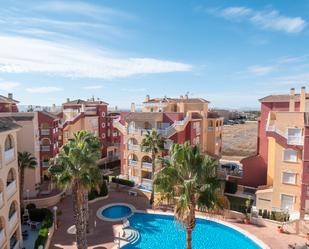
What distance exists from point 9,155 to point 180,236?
1866 centimetres

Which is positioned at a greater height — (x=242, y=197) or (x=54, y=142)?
(x=54, y=142)

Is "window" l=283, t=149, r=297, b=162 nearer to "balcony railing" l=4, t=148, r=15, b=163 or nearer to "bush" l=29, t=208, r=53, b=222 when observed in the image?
"bush" l=29, t=208, r=53, b=222

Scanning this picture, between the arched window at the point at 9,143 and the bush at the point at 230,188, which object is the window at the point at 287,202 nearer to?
the bush at the point at 230,188

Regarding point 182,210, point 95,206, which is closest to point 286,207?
point 182,210

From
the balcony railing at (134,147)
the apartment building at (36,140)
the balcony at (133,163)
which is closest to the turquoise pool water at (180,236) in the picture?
the balcony at (133,163)

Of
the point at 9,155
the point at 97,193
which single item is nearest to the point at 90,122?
the point at 97,193

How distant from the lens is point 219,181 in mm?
16031

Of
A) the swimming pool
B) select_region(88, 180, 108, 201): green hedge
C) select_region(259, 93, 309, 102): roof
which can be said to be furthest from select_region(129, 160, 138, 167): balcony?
select_region(259, 93, 309, 102): roof

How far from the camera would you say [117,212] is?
107 ft

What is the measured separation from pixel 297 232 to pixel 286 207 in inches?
200

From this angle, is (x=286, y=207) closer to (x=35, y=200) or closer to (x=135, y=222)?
(x=135, y=222)

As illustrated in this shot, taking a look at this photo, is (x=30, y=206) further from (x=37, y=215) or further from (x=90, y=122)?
(x=90, y=122)

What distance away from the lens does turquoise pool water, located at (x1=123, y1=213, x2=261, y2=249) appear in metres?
24.6

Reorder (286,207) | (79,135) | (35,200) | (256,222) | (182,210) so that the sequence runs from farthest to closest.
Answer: (35,200)
(286,207)
(256,222)
(79,135)
(182,210)
